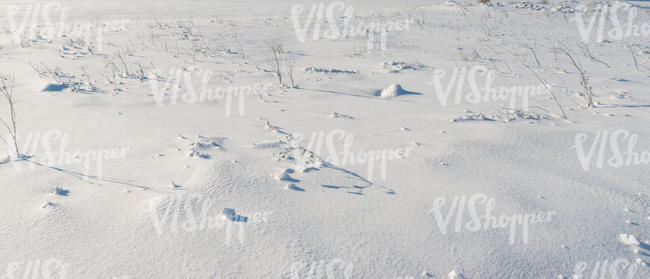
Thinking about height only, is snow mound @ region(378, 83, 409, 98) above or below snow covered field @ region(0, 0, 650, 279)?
above

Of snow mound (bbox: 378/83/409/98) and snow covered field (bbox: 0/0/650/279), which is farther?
snow mound (bbox: 378/83/409/98)

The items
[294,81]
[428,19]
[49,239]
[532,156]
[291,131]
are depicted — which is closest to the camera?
[49,239]

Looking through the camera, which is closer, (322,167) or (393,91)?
(322,167)

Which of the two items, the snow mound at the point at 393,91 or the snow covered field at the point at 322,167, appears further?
the snow mound at the point at 393,91

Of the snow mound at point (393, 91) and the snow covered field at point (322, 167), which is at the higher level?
the snow mound at point (393, 91)

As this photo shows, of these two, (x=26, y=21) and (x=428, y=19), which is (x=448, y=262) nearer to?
(x=428, y=19)

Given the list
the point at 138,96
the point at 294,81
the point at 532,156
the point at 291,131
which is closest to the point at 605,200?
the point at 532,156

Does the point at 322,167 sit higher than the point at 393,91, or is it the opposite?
the point at 393,91

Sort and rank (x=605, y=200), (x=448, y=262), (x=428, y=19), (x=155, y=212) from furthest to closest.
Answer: (x=428, y=19) < (x=605, y=200) < (x=155, y=212) < (x=448, y=262)
